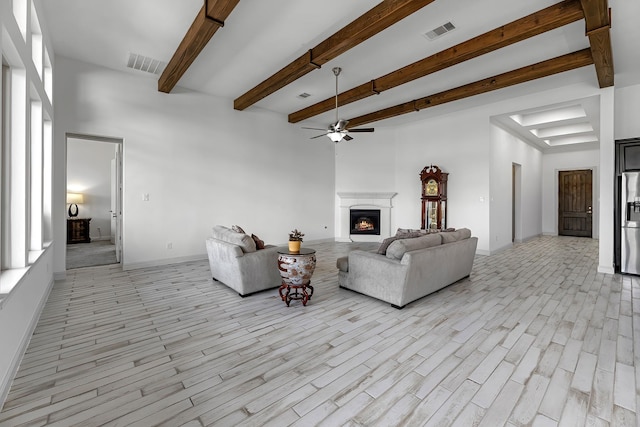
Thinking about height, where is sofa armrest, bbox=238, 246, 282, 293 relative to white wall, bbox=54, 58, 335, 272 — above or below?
below

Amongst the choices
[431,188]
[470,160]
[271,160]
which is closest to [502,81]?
[470,160]

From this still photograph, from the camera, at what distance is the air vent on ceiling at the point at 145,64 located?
178 inches

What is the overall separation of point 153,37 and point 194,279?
133 inches

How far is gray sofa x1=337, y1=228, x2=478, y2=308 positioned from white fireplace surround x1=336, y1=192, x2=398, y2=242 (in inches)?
155

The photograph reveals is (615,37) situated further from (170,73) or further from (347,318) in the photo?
(170,73)

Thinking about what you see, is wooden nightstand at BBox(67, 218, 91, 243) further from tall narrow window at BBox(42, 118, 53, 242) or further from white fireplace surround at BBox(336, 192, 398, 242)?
white fireplace surround at BBox(336, 192, 398, 242)

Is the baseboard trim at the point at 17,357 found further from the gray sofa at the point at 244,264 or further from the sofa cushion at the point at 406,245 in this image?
the sofa cushion at the point at 406,245

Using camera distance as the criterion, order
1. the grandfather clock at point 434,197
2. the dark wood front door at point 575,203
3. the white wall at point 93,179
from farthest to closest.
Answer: the dark wood front door at point 575,203, the white wall at point 93,179, the grandfather clock at point 434,197

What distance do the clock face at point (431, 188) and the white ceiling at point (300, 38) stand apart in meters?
→ 2.24

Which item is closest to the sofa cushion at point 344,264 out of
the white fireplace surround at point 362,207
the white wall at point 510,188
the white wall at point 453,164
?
the white wall at point 453,164

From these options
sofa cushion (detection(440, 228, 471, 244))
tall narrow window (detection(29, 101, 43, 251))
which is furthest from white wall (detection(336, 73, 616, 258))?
tall narrow window (detection(29, 101, 43, 251))

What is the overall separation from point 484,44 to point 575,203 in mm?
8702

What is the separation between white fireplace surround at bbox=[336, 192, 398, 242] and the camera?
26.6 ft

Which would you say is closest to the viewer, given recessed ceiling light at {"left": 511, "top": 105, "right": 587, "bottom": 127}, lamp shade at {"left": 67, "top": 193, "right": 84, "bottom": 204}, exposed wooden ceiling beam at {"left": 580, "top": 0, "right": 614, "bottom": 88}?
exposed wooden ceiling beam at {"left": 580, "top": 0, "right": 614, "bottom": 88}
